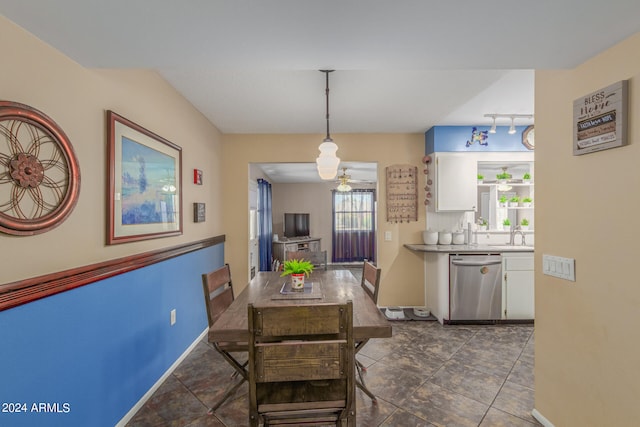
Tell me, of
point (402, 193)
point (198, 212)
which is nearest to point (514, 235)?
point (402, 193)

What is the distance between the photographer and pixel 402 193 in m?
3.77

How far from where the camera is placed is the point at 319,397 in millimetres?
1316

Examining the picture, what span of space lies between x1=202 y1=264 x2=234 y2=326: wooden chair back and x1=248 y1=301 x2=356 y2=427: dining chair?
26.7 inches

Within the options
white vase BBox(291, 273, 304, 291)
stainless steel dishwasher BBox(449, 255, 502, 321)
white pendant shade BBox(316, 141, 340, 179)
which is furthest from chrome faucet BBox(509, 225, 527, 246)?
white vase BBox(291, 273, 304, 291)

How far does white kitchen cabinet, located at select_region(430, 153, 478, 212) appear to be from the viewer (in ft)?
11.8

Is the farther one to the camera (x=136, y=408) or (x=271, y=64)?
(x=136, y=408)

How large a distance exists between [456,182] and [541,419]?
8.40 feet

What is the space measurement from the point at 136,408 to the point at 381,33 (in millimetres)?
2683

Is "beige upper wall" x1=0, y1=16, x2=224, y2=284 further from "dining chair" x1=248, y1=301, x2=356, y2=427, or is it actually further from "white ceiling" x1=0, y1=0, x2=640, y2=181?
"dining chair" x1=248, y1=301, x2=356, y2=427

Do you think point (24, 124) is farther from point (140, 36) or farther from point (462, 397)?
point (462, 397)

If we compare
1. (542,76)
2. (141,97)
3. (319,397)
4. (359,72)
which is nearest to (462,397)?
(319,397)

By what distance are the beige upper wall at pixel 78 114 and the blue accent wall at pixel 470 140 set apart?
3.09m

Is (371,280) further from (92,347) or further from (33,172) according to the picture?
(33,172)

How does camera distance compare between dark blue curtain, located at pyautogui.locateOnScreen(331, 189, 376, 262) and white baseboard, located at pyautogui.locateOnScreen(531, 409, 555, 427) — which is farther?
dark blue curtain, located at pyautogui.locateOnScreen(331, 189, 376, 262)
